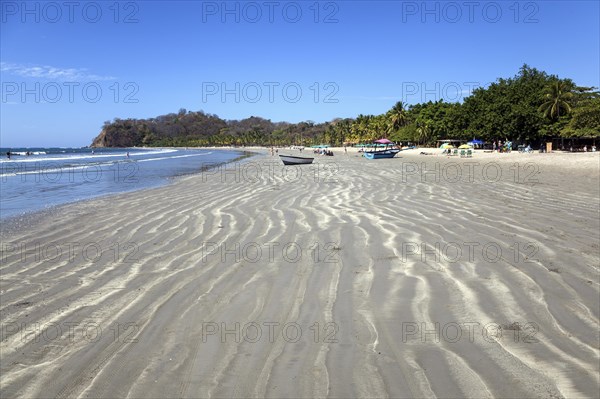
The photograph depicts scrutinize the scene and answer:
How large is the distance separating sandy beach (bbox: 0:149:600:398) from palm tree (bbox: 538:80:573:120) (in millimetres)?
53283

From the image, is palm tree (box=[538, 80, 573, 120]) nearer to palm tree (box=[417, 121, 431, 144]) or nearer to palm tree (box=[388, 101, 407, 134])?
palm tree (box=[417, 121, 431, 144])

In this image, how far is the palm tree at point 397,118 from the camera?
348 ft

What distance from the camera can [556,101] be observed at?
55.2 metres

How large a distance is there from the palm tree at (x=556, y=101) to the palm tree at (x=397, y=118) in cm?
5006

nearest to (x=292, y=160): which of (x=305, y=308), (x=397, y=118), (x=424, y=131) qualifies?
(x=305, y=308)

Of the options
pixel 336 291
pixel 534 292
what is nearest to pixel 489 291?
pixel 534 292

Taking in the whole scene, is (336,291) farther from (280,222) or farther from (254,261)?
(280,222)

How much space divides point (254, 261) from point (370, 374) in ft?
11.5

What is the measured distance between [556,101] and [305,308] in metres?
61.2

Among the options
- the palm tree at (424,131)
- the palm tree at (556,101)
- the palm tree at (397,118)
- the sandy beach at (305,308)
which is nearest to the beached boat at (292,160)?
the sandy beach at (305,308)

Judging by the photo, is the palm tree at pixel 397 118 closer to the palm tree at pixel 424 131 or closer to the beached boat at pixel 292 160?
the palm tree at pixel 424 131

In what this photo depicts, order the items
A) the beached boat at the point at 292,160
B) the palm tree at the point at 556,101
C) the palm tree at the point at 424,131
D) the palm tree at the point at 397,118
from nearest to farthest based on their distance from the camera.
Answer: the beached boat at the point at 292,160
the palm tree at the point at 556,101
the palm tree at the point at 424,131
the palm tree at the point at 397,118

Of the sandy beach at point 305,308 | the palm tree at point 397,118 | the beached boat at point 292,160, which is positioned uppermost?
the palm tree at point 397,118

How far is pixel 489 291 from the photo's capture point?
503 centimetres
